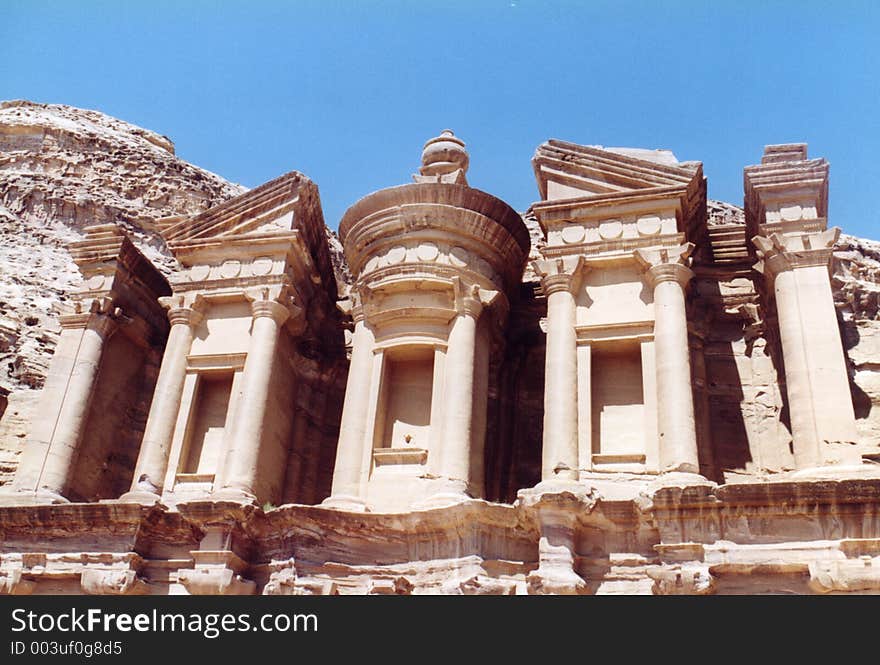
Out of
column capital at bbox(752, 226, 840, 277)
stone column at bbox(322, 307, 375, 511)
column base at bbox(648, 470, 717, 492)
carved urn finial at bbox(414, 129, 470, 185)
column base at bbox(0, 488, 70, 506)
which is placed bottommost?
column base at bbox(0, 488, 70, 506)

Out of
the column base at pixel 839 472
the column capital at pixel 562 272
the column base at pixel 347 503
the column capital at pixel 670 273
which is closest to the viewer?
the column base at pixel 839 472

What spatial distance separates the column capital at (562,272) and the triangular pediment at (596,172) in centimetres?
146

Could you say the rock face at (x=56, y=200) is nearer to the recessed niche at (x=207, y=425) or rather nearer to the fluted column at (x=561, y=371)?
the recessed niche at (x=207, y=425)

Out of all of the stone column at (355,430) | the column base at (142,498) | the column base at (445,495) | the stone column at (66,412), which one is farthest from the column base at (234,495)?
the stone column at (66,412)

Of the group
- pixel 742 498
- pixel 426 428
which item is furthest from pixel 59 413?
pixel 742 498

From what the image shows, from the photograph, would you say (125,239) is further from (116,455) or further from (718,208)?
(718,208)

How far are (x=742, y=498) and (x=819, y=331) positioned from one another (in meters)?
3.34

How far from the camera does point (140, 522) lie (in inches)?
583

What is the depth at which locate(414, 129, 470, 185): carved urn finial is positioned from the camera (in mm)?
18859

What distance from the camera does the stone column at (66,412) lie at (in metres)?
16.4

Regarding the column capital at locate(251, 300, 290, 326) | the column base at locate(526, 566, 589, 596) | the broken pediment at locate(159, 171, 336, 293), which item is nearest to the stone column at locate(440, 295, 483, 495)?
the column base at locate(526, 566, 589, 596)

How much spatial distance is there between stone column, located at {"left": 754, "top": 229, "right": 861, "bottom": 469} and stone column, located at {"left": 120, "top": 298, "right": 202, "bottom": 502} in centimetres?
1040

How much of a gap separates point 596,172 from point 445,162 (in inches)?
138

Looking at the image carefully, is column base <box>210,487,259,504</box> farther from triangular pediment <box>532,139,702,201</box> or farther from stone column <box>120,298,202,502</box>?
triangular pediment <box>532,139,702,201</box>
